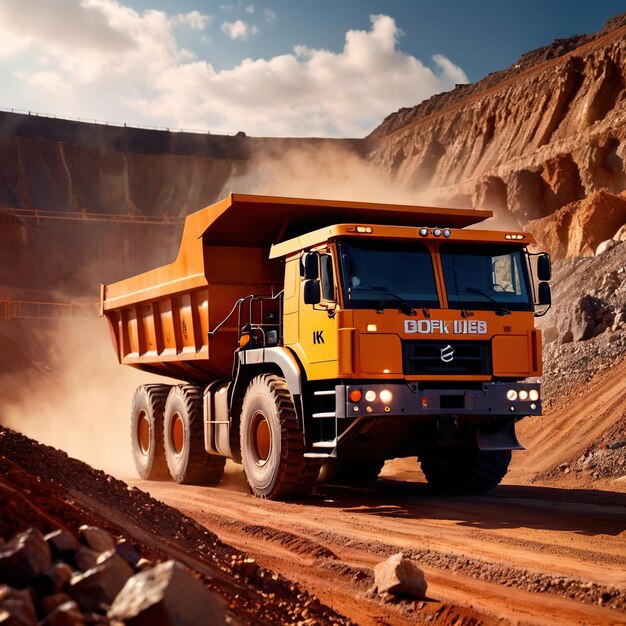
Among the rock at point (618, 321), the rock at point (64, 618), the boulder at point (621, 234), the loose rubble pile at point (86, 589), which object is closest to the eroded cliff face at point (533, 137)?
the boulder at point (621, 234)

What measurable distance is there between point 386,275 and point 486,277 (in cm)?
133

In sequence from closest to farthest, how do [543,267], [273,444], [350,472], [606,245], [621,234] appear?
[543,267]
[273,444]
[350,472]
[606,245]
[621,234]

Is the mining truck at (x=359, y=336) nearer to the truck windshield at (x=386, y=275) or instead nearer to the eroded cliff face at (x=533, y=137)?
the truck windshield at (x=386, y=275)

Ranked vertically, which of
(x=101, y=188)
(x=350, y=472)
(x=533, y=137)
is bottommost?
(x=350, y=472)

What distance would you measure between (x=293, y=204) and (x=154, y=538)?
6.44 meters

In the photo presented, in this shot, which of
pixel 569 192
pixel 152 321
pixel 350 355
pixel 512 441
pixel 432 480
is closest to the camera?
pixel 350 355

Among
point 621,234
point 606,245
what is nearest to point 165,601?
point 606,245

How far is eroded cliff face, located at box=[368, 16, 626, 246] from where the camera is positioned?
35.9 metres

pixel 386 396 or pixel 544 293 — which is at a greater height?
pixel 544 293

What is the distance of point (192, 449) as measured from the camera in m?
14.3

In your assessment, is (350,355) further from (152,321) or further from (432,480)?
(152,321)

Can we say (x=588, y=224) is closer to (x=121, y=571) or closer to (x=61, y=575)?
(x=121, y=571)

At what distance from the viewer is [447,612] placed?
6203 mm

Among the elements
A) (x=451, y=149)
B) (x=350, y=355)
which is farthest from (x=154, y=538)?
(x=451, y=149)
